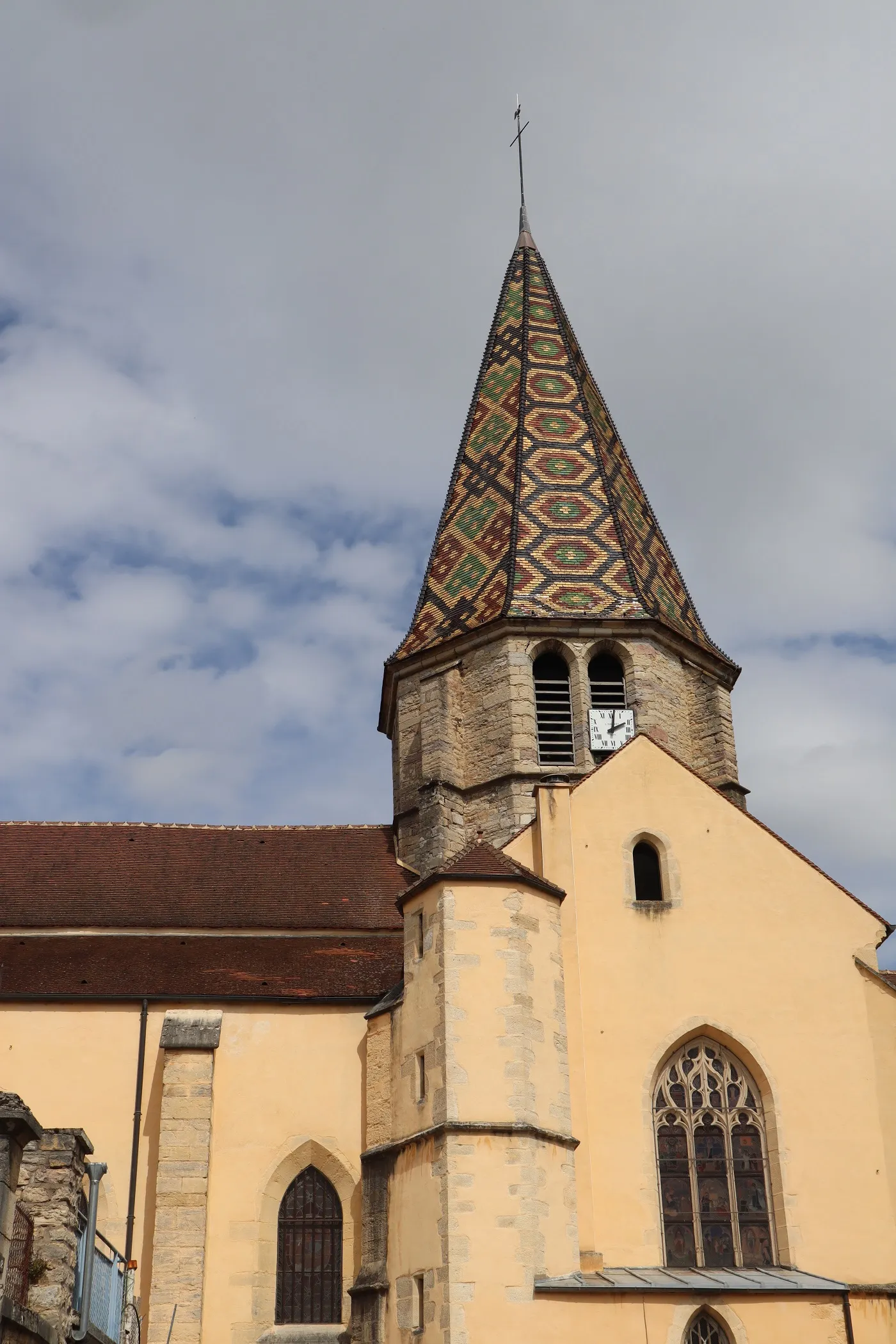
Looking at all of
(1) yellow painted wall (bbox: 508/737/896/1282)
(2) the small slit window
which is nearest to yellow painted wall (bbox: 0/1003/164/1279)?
(2) the small slit window

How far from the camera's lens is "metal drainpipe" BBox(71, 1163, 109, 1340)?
8867 millimetres

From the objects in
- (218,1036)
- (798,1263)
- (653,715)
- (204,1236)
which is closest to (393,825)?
(653,715)

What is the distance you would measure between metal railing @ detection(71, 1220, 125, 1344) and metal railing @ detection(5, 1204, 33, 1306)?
0.81m

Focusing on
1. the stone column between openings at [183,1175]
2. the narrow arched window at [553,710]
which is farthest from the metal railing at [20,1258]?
the narrow arched window at [553,710]

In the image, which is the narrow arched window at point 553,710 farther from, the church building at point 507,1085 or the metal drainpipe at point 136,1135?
the metal drainpipe at point 136,1135

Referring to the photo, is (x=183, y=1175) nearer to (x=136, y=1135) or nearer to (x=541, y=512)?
(x=136, y=1135)

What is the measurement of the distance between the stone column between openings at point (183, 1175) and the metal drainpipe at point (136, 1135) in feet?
0.87

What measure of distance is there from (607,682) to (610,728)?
91cm

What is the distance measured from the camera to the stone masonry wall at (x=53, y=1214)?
8164mm

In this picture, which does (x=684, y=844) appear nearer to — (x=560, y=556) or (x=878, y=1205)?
(x=878, y=1205)

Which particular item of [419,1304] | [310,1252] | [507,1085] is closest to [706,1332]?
[419,1304]

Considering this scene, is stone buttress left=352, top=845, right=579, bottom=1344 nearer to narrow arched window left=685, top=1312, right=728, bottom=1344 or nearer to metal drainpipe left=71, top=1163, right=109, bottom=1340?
narrow arched window left=685, top=1312, right=728, bottom=1344

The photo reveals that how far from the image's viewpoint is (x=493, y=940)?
13.2m

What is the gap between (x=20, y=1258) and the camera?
25.7ft
